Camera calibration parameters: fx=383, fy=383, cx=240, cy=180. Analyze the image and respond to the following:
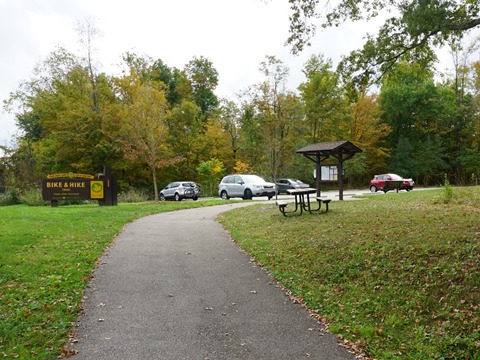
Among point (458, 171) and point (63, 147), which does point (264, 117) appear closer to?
point (63, 147)

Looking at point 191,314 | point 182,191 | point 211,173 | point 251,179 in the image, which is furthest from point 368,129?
point 191,314

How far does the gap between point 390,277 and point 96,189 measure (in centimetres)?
1885

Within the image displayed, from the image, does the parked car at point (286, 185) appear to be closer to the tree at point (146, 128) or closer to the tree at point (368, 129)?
the tree at point (146, 128)

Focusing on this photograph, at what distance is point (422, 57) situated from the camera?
440 inches

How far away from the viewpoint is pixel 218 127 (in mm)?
40562

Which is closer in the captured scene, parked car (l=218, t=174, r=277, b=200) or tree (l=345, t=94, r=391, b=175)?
parked car (l=218, t=174, r=277, b=200)

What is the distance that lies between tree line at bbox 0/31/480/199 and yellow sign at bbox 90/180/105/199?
7932 mm

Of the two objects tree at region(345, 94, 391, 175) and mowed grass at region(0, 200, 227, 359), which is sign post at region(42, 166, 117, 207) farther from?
tree at region(345, 94, 391, 175)

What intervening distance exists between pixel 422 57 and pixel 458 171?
125 ft

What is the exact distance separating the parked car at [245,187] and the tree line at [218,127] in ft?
8.82

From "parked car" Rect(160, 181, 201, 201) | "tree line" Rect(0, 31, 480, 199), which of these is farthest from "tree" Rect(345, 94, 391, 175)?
"parked car" Rect(160, 181, 201, 201)

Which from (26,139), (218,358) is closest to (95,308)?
(218,358)

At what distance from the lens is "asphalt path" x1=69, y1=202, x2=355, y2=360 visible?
4172 millimetres

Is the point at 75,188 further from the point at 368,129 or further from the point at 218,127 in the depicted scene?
the point at 368,129
